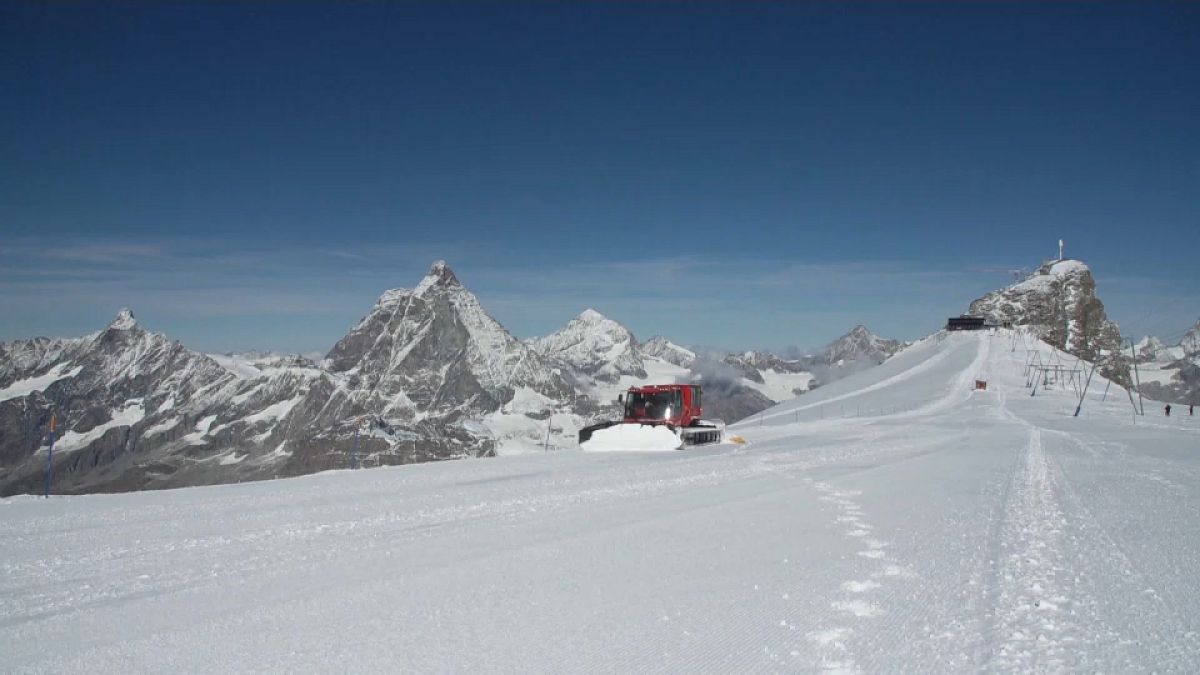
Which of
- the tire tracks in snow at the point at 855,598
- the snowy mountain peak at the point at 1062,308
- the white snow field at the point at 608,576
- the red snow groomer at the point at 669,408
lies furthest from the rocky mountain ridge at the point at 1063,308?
the tire tracks in snow at the point at 855,598

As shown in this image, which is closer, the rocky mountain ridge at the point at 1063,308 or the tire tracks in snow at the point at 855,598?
the tire tracks in snow at the point at 855,598

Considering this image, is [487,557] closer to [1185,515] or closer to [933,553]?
[933,553]

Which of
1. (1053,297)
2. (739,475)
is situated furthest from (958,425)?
(1053,297)

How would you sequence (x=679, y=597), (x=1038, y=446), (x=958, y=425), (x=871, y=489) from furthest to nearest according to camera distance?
(x=958, y=425) → (x=1038, y=446) → (x=871, y=489) → (x=679, y=597)

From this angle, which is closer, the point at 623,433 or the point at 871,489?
the point at 871,489

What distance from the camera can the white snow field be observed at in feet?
18.6

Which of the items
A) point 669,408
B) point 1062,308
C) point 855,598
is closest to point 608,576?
point 855,598

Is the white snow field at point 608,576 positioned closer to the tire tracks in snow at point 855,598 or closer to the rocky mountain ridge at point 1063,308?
the tire tracks in snow at point 855,598

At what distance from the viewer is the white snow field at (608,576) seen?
5664mm

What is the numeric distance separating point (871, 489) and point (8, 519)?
14.0 metres

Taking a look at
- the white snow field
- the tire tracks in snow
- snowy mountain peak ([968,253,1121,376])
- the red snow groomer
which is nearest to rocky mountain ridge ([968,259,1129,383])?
snowy mountain peak ([968,253,1121,376])

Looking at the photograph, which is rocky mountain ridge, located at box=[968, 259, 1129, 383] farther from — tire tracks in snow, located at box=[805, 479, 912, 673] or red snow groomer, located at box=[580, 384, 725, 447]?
tire tracks in snow, located at box=[805, 479, 912, 673]

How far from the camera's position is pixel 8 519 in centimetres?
1137

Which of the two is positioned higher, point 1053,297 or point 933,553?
point 1053,297
